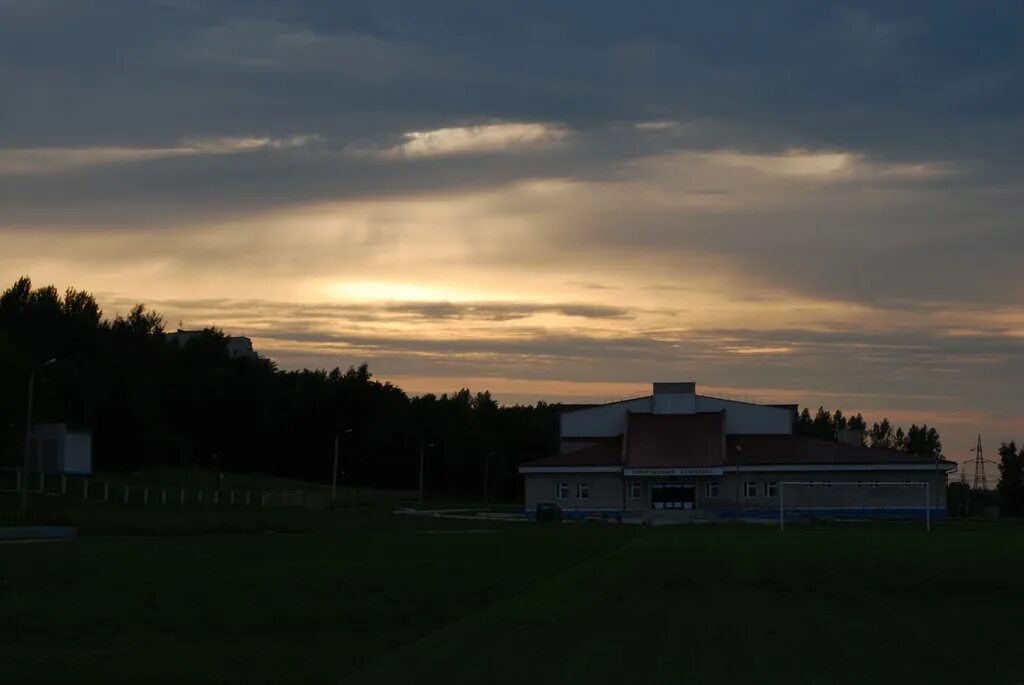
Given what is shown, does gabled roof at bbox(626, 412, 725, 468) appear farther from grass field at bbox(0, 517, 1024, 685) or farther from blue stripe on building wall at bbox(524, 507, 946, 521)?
grass field at bbox(0, 517, 1024, 685)

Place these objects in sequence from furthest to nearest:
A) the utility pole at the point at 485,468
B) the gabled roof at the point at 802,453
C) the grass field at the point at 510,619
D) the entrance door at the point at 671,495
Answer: the utility pole at the point at 485,468 < the entrance door at the point at 671,495 < the gabled roof at the point at 802,453 < the grass field at the point at 510,619

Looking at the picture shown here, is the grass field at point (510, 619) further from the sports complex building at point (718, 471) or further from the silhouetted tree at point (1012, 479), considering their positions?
the silhouetted tree at point (1012, 479)

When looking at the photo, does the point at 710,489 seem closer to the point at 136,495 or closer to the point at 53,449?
the point at 136,495

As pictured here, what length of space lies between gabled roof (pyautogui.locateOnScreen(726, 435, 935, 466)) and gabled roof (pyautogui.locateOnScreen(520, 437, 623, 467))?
878cm

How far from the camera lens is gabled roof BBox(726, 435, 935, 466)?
4168 inches

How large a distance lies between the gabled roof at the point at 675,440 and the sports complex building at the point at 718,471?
3.2 inches

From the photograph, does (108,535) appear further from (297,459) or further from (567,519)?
(297,459)

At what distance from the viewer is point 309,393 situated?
152375 millimetres

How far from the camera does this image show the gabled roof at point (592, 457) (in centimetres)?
11075

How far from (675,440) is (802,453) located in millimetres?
10037

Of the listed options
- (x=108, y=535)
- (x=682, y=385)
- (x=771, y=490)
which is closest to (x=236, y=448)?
(x=682, y=385)

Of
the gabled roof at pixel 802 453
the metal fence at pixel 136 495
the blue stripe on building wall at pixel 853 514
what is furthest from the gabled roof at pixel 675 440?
the metal fence at pixel 136 495

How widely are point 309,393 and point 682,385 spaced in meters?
48.4

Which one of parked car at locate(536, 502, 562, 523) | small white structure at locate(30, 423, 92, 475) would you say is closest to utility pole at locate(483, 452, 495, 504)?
parked car at locate(536, 502, 562, 523)
